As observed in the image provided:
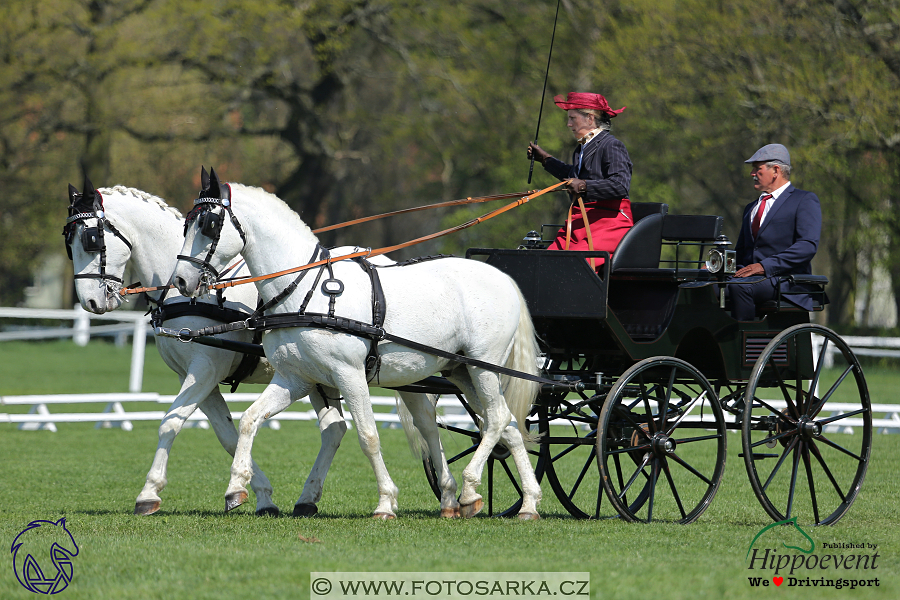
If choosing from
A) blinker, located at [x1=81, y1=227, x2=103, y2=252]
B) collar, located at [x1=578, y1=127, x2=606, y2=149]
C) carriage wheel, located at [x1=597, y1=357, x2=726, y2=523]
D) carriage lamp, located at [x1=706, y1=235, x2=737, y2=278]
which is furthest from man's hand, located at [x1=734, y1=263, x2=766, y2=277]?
blinker, located at [x1=81, y1=227, x2=103, y2=252]

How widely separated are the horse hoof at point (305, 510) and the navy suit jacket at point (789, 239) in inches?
132

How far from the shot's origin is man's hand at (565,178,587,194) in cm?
701

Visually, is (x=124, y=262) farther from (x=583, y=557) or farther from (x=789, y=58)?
(x=789, y=58)

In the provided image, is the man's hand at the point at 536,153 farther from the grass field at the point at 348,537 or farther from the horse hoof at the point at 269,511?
the horse hoof at the point at 269,511

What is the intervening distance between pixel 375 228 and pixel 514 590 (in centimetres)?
3848

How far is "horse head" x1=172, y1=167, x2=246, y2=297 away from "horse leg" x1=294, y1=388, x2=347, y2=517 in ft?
4.17

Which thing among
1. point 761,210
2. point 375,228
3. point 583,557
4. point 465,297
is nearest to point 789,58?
point 761,210

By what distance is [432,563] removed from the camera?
5078 mm

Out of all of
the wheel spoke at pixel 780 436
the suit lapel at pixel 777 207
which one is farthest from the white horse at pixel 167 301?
the suit lapel at pixel 777 207

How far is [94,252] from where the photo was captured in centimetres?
693

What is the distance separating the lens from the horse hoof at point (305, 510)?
699 centimetres

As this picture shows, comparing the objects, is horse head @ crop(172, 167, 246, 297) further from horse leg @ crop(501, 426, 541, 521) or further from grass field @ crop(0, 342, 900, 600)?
horse leg @ crop(501, 426, 541, 521)

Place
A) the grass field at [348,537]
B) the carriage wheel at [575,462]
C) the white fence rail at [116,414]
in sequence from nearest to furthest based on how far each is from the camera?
the grass field at [348,537]
the carriage wheel at [575,462]
the white fence rail at [116,414]

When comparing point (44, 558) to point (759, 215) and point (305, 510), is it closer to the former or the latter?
point (305, 510)
